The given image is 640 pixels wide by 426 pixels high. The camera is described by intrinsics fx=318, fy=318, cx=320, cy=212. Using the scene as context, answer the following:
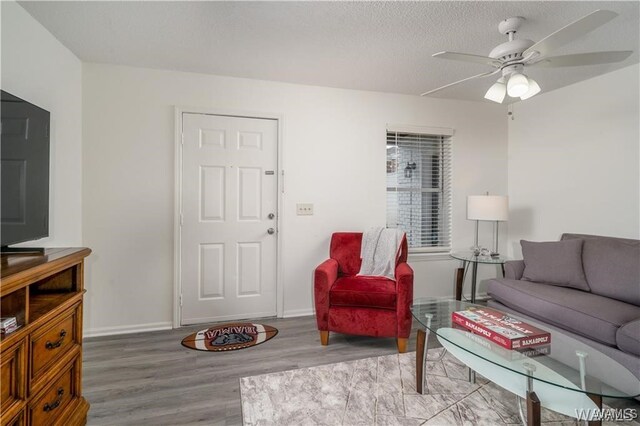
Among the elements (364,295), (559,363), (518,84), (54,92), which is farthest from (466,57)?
(54,92)

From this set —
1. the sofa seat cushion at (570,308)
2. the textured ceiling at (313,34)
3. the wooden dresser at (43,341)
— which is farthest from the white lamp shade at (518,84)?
the wooden dresser at (43,341)

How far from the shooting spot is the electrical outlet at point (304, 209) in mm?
3275

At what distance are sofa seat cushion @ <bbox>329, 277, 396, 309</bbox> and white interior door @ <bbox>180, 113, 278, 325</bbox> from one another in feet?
2.96

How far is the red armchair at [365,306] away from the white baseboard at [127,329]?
1.49 meters

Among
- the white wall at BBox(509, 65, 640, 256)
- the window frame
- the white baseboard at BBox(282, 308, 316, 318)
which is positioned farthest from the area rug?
the white wall at BBox(509, 65, 640, 256)

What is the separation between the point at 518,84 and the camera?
1.84 m

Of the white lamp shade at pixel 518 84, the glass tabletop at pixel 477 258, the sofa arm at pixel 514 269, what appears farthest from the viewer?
the glass tabletop at pixel 477 258

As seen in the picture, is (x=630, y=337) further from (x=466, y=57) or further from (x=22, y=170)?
(x=22, y=170)

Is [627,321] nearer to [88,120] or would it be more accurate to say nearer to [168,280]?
[168,280]

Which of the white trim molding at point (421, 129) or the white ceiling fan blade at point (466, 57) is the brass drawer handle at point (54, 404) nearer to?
the white ceiling fan blade at point (466, 57)

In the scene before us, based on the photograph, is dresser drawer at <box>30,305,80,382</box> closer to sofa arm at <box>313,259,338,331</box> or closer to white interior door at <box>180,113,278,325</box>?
white interior door at <box>180,113,278,325</box>

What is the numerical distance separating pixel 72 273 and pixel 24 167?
0.58 meters

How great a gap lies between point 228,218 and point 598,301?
304cm

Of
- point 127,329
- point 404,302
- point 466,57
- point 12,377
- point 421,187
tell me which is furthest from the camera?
point 421,187
